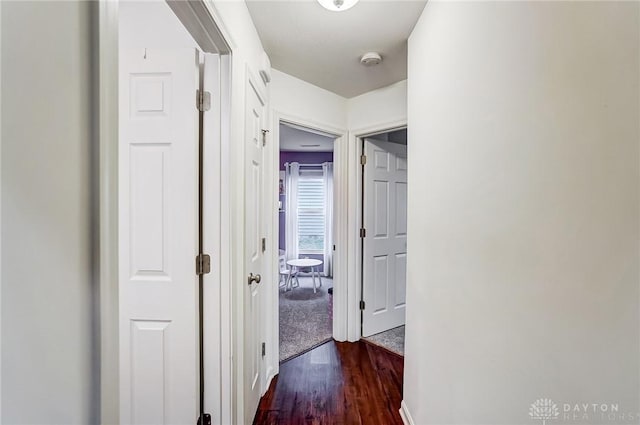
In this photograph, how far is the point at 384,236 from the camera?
3.03 m

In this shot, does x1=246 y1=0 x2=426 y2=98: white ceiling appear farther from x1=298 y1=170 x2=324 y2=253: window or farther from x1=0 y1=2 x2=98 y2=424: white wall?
x1=298 y1=170 x2=324 y2=253: window

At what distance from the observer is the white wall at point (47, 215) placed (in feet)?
1.37

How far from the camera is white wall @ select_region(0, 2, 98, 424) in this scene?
417mm

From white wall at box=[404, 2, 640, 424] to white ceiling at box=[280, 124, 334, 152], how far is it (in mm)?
3006

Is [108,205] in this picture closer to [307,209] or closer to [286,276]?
[286,276]

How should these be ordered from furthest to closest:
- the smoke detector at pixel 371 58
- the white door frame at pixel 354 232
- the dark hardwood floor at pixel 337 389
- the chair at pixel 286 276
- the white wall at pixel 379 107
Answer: the chair at pixel 286 276, the white door frame at pixel 354 232, the white wall at pixel 379 107, the smoke detector at pixel 371 58, the dark hardwood floor at pixel 337 389

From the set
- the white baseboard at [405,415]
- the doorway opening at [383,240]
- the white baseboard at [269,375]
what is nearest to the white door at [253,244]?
the white baseboard at [269,375]

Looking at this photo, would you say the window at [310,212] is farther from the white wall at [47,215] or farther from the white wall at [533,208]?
the white wall at [47,215]

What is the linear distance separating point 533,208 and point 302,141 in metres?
4.18

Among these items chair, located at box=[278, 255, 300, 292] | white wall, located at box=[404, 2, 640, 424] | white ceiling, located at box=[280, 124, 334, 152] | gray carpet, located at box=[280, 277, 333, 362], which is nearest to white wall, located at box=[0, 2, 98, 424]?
white wall, located at box=[404, 2, 640, 424]

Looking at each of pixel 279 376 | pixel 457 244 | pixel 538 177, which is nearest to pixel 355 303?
pixel 279 376

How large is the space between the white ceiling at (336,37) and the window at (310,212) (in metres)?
2.97

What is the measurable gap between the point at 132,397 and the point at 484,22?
6.73 ft

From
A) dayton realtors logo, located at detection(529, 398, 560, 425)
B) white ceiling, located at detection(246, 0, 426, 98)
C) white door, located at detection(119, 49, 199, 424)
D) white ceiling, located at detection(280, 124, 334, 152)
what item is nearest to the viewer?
dayton realtors logo, located at detection(529, 398, 560, 425)
